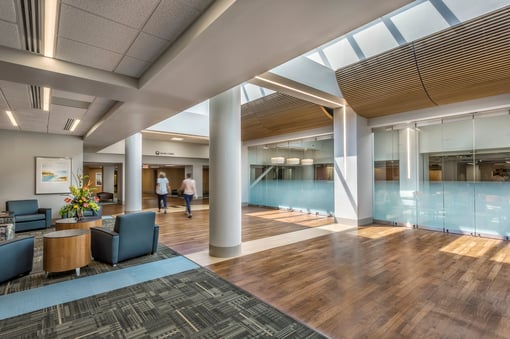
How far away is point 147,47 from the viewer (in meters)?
3.10

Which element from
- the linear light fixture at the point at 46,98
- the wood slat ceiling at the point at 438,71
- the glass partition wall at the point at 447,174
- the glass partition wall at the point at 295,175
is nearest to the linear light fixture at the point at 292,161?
the glass partition wall at the point at 295,175

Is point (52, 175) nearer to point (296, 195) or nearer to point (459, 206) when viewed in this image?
point (296, 195)

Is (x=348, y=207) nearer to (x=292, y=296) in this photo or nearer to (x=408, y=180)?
(x=408, y=180)

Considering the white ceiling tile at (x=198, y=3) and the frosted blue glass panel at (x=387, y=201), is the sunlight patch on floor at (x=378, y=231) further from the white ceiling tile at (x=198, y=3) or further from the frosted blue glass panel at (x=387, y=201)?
the white ceiling tile at (x=198, y=3)

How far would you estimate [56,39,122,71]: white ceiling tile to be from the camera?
3.04 m

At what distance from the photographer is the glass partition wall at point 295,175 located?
970cm

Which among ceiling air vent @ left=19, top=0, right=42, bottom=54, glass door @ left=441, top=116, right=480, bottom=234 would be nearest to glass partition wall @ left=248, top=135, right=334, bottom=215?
glass door @ left=441, top=116, right=480, bottom=234

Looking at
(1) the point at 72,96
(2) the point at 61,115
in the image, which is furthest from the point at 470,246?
(2) the point at 61,115

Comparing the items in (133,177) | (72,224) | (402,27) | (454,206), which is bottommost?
(72,224)

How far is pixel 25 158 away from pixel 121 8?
8832 mm

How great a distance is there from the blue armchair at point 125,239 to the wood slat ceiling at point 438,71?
5.69 meters

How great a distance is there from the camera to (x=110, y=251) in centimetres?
425

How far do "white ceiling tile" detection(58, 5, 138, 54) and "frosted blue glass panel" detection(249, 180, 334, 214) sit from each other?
26.7 feet

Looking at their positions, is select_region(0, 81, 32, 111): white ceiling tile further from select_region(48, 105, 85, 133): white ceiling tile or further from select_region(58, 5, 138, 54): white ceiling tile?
select_region(58, 5, 138, 54): white ceiling tile
